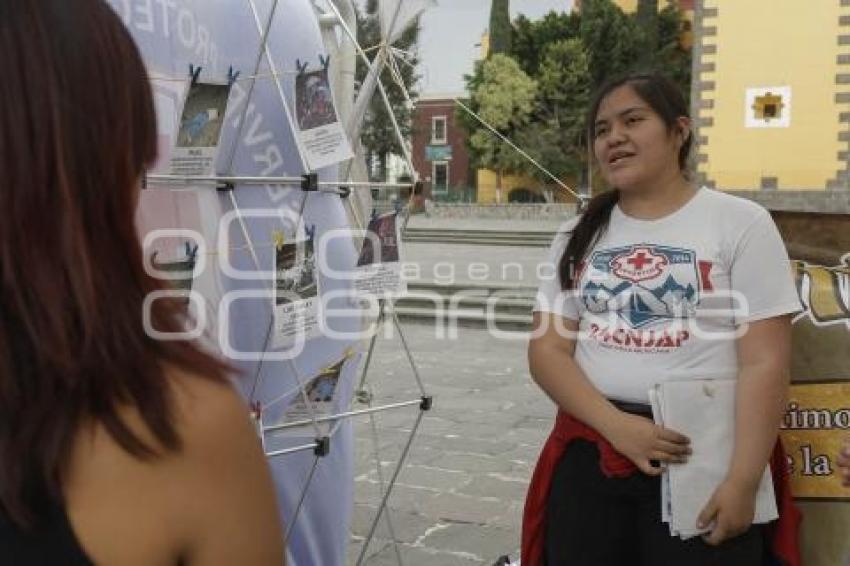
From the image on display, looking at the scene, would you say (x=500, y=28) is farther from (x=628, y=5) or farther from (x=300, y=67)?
(x=300, y=67)

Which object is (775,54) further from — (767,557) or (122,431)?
(122,431)

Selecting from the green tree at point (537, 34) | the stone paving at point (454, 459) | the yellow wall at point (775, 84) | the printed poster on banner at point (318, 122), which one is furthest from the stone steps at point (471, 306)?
the green tree at point (537, 34)

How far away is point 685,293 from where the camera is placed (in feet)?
5.56

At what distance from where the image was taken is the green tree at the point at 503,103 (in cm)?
3002

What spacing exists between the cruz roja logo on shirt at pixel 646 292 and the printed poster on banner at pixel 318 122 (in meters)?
0.63

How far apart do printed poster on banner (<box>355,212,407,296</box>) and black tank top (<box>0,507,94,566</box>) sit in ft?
4.58

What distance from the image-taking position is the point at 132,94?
80cm

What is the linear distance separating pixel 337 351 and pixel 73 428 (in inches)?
57.2

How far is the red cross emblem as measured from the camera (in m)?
1.73

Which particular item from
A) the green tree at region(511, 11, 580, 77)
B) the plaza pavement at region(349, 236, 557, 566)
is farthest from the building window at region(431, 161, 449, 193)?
the plaza pavement at region(349, 236, 557, 566)

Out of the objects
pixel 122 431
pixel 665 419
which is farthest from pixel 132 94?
pixel 665 419

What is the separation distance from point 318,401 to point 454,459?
8.55 feet

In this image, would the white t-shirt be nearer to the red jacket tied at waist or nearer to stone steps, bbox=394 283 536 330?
the red jacket tied at waist

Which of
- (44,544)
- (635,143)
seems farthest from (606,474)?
(44,544)
